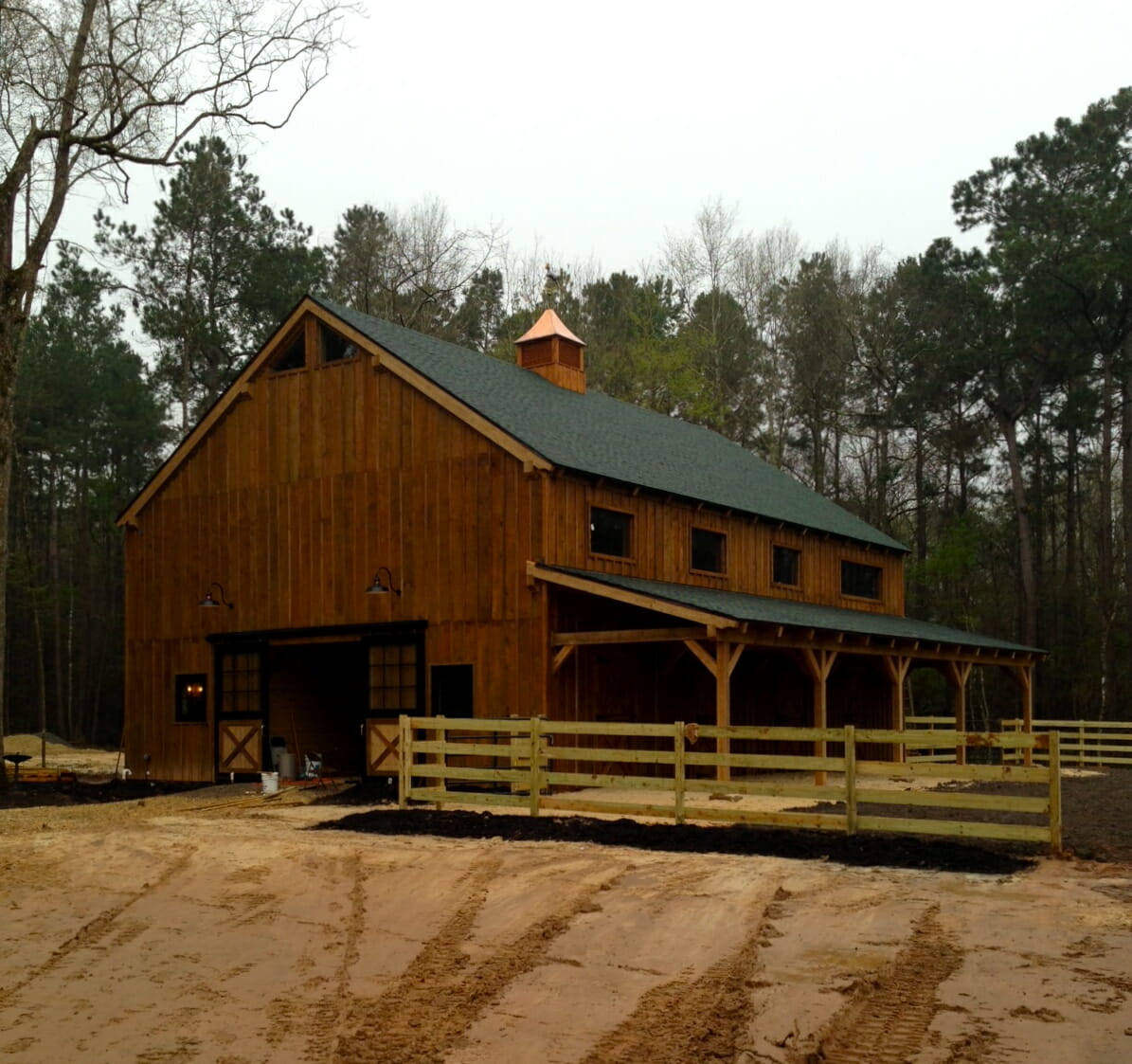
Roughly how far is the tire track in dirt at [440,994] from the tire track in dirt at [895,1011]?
193 cm

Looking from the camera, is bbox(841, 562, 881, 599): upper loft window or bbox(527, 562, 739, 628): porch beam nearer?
bbox(527, 562, 739, 628): porch beam

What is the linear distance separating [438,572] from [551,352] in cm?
828

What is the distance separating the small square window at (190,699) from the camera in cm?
2359

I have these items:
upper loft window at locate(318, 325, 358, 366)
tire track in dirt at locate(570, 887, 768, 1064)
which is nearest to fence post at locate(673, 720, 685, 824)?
tire track in dirt at locate(570, 887, 768, 1064)

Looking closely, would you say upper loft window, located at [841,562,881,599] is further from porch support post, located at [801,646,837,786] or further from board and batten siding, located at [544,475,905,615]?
porch support post, located at [801,646,837,786]

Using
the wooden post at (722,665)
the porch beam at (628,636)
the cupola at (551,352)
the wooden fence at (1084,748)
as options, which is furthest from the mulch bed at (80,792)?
the wooden fence at (1084,748)

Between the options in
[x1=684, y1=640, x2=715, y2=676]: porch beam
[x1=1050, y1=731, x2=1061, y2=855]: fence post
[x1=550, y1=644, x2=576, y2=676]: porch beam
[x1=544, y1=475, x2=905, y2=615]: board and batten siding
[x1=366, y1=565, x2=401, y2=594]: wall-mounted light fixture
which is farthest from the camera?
[x1=366, y1=565, x2=401, y2=594]: wall-mounted light fixture

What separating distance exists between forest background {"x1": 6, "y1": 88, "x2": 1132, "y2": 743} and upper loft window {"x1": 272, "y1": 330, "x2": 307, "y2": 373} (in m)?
18.9

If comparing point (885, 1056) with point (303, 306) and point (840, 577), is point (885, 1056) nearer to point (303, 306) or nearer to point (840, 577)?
point (303, 306)

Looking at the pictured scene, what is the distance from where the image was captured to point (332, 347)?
22797 millimetres

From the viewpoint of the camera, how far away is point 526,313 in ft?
150

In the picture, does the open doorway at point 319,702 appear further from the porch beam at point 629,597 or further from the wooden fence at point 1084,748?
the wooden fence at point 1084,748

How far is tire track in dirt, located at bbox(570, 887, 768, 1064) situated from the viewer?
668cm

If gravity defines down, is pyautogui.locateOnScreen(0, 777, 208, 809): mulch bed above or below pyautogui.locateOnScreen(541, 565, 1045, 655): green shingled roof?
below
